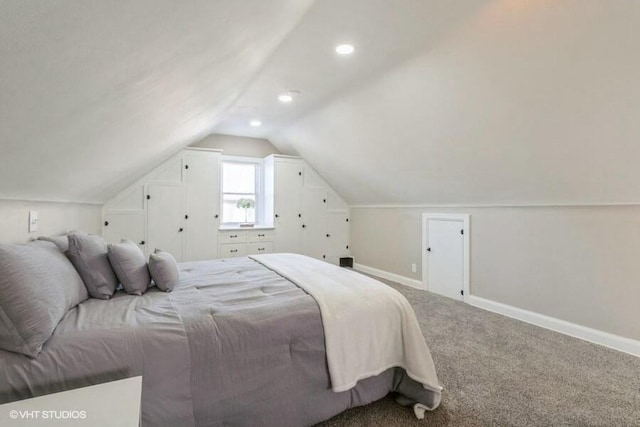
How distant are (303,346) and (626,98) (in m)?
2.40

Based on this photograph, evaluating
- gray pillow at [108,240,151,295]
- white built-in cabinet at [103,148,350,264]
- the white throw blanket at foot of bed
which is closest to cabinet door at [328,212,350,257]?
white built-in cabinet at [103,148,350,264]

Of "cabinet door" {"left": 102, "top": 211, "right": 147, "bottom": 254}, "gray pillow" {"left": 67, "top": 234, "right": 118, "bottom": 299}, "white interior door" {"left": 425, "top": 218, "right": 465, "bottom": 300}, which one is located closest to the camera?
"gray pillow" {"left": 67, "top": 234, "right": 118, "bottom": 299}

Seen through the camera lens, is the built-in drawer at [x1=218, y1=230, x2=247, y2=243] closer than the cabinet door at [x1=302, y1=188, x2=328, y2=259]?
Yes

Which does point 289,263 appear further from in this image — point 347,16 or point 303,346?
point 347,16

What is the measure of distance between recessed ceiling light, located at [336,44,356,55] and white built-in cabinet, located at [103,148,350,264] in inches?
107

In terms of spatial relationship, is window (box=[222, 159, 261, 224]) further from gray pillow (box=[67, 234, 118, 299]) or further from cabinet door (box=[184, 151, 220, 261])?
gray pillow (box=[67, 234, 118, 299])

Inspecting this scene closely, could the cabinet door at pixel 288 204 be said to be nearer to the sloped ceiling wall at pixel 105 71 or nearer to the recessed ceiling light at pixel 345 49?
the sloped ceiling wall at pixel 105 71

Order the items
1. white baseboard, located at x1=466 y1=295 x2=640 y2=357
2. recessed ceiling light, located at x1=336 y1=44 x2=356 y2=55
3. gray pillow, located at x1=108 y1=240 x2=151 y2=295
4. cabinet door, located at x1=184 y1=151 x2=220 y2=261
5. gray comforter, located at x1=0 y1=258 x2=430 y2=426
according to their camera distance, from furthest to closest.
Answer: cabinet door, located at x1=184 y1=151 x2=220 y2=261 < white baseboard, located at x1=466 y1=295 x2=640 y2=357 < recessed ceiling light, located at x1=336 y1=44 x2=356 y2=55 < gray pillow, located at x1=108 y1=240 x2=151 y2=295 < gray comforter, located at x1=0 y1=258 x2=430 y2=426

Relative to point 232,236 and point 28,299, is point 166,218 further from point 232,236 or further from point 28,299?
point 28,299

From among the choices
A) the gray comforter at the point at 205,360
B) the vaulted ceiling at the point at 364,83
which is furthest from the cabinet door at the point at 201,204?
the gray comforter at the point at 205,360

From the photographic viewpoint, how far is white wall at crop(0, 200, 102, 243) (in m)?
1.69

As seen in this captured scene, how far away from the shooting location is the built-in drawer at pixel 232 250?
455cm

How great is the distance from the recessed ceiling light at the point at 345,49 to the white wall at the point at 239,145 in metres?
3.14

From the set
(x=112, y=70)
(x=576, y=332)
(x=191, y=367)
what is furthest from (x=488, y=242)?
(x=112, y=70)
